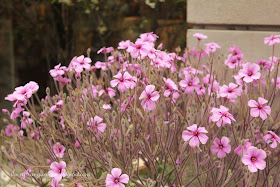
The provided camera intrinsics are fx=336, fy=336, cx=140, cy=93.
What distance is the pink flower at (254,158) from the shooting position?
151 centimetres

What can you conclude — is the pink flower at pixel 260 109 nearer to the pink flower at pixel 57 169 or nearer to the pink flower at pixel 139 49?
the pink flower at pixel 139 49

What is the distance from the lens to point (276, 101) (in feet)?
9.52

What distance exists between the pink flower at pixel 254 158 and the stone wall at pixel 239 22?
5.30 feet

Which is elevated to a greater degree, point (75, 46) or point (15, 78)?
point (75, 46)

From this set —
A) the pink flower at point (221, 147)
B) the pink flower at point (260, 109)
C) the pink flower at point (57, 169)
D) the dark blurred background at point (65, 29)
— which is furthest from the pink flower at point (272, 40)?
the dark blurred background at point (65, 29)

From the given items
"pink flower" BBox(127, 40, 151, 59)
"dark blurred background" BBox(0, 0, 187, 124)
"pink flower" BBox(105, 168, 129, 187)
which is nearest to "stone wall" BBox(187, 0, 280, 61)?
"pink flower" BBox(127, 40, 151, 59)

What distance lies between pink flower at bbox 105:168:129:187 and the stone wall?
1867mm

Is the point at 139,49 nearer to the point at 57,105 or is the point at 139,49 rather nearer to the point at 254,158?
the point at 57,105

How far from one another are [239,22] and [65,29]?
3.24m

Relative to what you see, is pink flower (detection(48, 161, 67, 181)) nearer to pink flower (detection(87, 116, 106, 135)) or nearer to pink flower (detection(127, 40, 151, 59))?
pink flower (detection(87, 116, 106, 135))

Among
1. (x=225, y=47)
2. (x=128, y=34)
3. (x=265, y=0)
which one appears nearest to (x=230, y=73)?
(x=225, y=47)

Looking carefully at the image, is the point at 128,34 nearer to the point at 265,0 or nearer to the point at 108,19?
the point at 108,19

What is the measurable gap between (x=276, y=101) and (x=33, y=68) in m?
4.05

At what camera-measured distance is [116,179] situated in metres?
1.63
